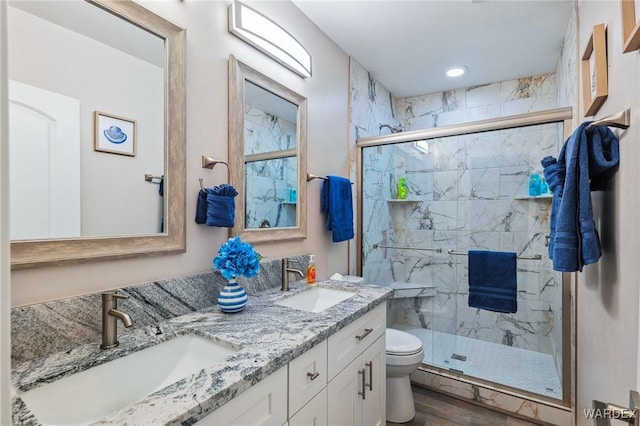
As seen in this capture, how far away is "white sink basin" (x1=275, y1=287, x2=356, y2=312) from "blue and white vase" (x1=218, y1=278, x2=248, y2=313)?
0.40 m

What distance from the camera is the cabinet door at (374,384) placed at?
147 centimetres

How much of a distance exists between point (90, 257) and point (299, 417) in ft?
2.77

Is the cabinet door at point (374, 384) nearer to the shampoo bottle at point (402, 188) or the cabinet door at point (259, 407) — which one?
the cabinet door at point (259, 407)

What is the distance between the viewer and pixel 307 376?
1.04 metres

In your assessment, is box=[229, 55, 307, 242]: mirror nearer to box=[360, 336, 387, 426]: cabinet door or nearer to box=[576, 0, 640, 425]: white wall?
box=[360, 336, 387, 426]: cabinet door

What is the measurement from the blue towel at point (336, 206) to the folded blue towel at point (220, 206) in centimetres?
87

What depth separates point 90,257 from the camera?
0.98 m

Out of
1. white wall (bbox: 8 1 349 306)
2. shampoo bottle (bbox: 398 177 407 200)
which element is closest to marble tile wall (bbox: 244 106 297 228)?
white wall (bbox: 8 1 349 306)

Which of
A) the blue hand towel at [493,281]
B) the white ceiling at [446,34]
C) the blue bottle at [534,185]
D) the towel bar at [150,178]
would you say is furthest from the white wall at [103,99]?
the blue bottle at [534,185]

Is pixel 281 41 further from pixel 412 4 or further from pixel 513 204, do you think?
pixel 513 204

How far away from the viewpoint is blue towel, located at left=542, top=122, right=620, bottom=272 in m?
0.98

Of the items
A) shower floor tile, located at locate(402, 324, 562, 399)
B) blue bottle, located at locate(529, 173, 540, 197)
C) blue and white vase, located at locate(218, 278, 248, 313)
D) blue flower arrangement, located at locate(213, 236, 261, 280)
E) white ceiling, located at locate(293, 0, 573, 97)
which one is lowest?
shower floor tile, located at locate(402, 324, 562, 399)

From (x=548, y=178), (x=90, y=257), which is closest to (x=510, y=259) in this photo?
(x=548, y=178)

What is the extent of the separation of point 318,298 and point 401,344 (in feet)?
2.29
